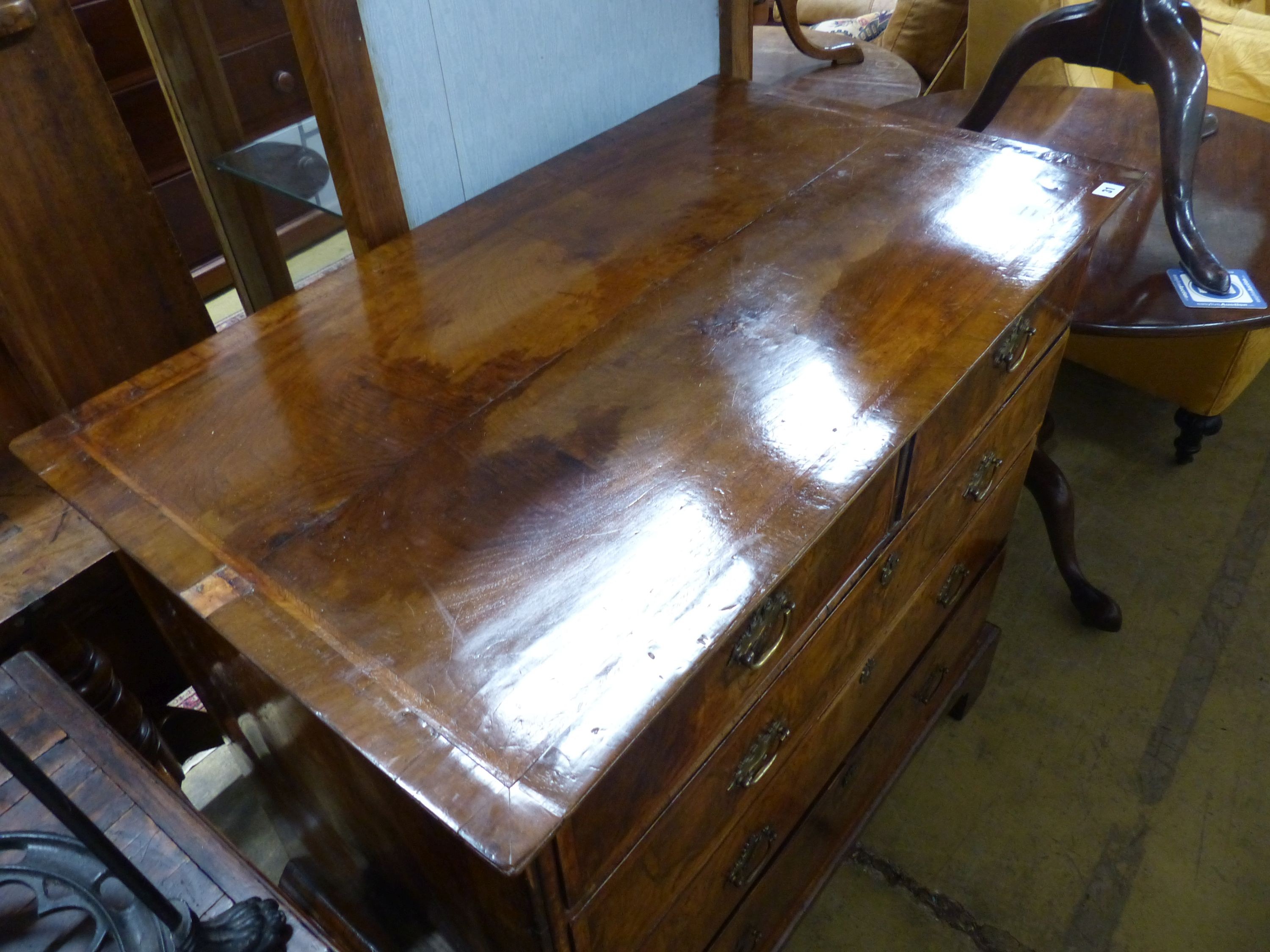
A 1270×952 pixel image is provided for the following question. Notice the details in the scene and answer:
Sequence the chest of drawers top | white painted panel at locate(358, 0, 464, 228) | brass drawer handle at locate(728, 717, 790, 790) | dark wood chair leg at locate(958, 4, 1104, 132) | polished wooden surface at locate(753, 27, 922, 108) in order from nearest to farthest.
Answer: the chest of drawers top < brass drawer handle at locate(728, 717, 790, 790) < white painted panel at locate(358, 0, 464, 228) < dark wood chair leg at locate(958, 4, 1104, 132) < polished wooden surface at locate(753, 27, 922, 108)

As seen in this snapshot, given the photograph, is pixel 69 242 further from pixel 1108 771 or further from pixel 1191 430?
pixel 1191 430

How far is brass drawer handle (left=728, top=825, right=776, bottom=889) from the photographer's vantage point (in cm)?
91

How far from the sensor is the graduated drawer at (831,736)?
0.86 metres

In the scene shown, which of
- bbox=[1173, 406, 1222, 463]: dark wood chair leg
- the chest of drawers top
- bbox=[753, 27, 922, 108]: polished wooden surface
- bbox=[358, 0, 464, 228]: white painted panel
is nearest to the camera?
the chest of drawers top

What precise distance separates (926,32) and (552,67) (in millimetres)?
1448

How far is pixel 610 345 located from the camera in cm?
80

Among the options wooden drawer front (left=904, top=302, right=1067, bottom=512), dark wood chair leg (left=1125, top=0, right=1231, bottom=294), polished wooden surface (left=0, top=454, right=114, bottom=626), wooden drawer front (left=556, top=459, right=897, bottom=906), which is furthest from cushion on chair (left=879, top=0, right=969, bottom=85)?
polished wooden surface (left=0, top=454, right=114, bottom=626)

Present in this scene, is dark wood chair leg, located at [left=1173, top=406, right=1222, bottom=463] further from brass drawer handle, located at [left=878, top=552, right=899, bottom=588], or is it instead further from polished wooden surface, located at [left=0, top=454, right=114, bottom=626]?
polished wooden surface, located at [left=0, top=454, right=114, bottom=626]

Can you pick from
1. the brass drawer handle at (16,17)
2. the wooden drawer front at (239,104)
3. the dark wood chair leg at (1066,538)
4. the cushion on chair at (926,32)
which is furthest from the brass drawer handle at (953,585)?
the wooden drawer front at (239,104)

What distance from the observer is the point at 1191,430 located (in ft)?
6.28

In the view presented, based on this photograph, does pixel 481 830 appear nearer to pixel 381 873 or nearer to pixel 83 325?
pixel 381 873

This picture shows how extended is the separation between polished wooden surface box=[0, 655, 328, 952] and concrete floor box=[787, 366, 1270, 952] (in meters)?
0.87

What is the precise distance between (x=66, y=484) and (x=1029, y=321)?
0.87 metres

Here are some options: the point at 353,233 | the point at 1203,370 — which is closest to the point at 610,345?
the point at 353,233
